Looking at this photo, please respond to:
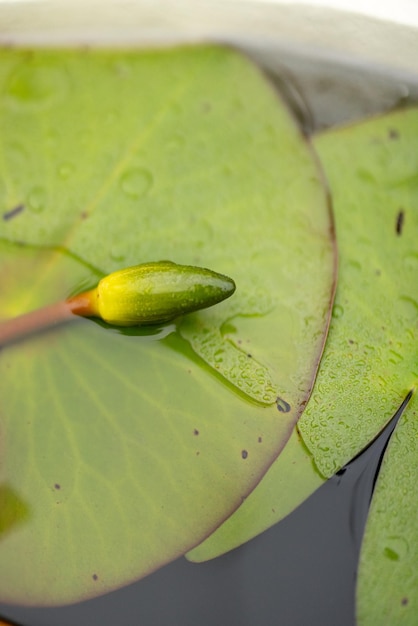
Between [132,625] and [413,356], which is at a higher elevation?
[413,356]

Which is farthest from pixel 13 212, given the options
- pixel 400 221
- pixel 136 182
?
pixel 400 221

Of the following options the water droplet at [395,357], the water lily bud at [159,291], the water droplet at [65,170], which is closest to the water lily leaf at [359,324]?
the water droplet at [395,357]

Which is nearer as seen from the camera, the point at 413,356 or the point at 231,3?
the point at 413,356

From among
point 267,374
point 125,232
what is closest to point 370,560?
point 267,374

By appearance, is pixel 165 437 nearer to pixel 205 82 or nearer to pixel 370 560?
pixel 370 560

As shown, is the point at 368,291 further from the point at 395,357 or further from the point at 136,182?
the point at 136,182

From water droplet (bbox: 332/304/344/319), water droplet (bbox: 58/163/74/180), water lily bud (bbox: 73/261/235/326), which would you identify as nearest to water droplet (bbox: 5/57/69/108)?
water droplet (bbox: 58/163/74/180)

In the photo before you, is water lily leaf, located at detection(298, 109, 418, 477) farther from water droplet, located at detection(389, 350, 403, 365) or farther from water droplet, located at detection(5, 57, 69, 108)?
water droplet, located at detection(5, 57, 69, 108)
